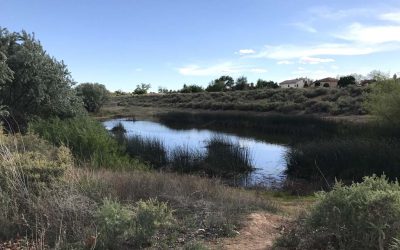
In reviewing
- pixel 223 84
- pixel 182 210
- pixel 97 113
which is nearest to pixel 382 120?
pixel 182 210

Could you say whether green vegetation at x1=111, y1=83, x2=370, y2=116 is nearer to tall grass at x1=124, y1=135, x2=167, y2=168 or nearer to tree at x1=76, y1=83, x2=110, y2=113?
tree at x1=76, y1=83, x2=110, y2=113

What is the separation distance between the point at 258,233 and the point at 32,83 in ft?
43.2

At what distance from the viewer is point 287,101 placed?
61.2m

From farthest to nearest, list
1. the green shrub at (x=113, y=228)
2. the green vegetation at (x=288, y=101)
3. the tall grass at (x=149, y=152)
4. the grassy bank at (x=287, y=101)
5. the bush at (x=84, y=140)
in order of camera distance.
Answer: the grassy bank at (x=287, y=101), the green vegetation at (x=288, y=101), the tall grass at (x=149, y=152), the bush at (x=84, y=140), the green shrub at (x=113, y=228)

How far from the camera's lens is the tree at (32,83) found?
1705 centimetres

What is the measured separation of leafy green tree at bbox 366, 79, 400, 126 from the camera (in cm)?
2566

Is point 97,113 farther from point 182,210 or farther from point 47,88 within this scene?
point 182,210

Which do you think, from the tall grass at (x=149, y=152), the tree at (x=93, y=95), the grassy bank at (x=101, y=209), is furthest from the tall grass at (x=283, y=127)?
the grassy bank at (x=101, y=209)

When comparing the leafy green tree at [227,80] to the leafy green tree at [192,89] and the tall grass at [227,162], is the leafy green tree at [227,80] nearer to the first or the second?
the leafy green tree at [192,89]

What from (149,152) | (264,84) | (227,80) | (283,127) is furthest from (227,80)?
(149,152)

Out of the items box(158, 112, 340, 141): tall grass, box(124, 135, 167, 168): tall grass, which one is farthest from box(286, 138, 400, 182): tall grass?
box(158, 112, 340, 141): tall grass

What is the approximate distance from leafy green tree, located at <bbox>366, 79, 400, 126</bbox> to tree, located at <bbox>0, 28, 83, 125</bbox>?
1585cm

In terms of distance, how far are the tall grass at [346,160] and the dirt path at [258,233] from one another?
950 centimetres

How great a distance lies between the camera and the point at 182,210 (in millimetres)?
6957
